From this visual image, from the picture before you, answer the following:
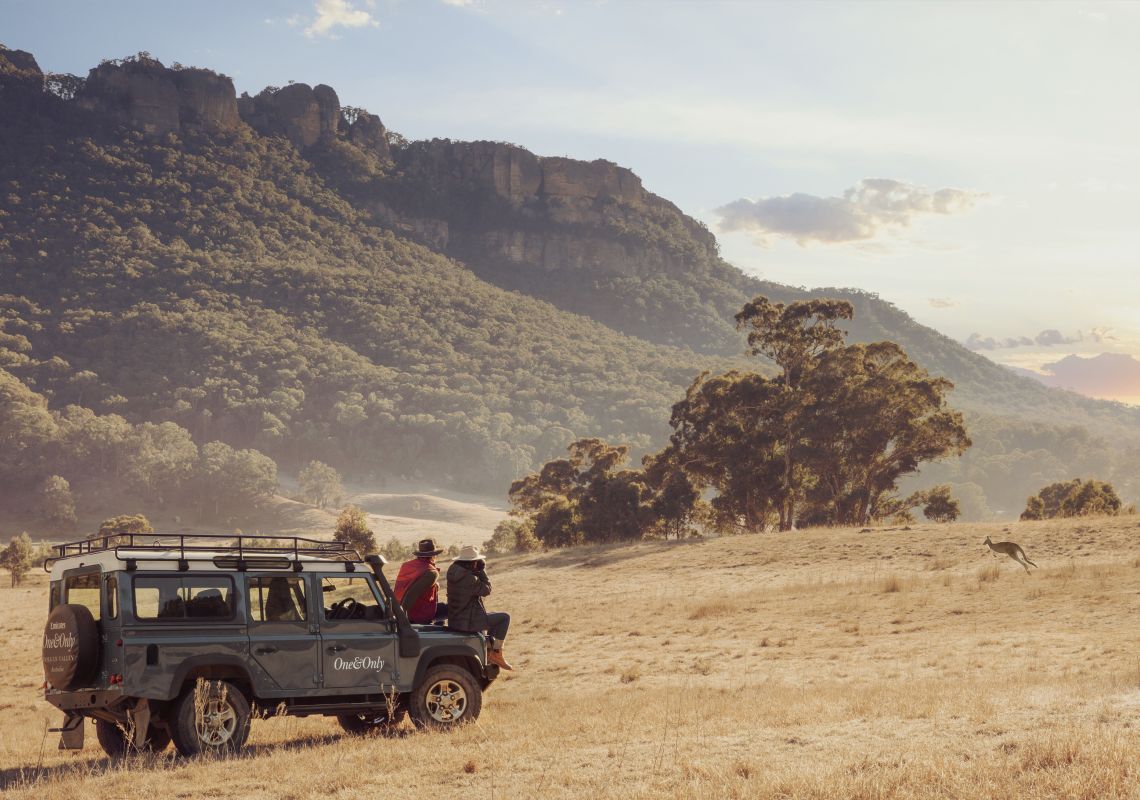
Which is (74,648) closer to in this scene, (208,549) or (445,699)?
(208,549)

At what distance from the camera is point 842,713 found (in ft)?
38.1

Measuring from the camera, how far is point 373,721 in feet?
39.8

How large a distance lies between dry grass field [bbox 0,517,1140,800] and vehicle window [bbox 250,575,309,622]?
1.36m

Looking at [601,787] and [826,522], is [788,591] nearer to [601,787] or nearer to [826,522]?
[601,787]

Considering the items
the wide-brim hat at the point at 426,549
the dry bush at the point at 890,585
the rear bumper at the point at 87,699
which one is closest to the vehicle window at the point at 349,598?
the wide-brim hat at the point at 426,549

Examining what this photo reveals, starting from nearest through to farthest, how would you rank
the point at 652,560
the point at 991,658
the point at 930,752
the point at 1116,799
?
the point at 1116,799 < the point at 930,752 < the point at 991,658 < the point at 652,560

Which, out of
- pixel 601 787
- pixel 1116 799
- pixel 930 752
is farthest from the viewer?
pixel 930 752

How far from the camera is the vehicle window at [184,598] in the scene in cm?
1023

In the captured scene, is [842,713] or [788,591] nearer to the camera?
[842,713]

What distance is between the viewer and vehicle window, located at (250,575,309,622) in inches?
429

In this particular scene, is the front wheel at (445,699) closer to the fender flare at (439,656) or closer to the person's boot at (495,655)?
the fender flare at (439,656)

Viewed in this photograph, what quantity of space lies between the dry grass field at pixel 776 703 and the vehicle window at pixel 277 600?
4.48ft

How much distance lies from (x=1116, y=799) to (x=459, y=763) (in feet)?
17.1

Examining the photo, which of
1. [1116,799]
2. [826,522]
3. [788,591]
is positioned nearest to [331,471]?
[826,522]
